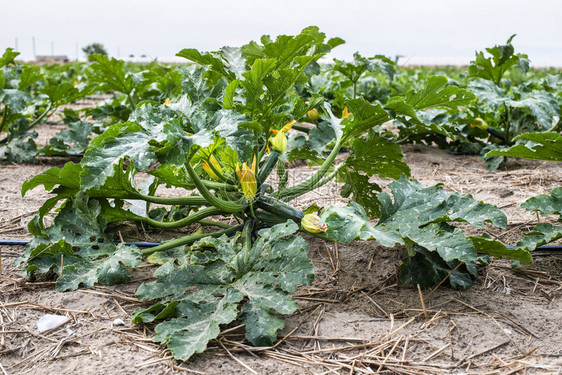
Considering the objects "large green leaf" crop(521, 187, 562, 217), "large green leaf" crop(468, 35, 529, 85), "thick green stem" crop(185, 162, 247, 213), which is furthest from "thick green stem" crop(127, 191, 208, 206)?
"large green leaf" crop(468, 35, 529, 85)

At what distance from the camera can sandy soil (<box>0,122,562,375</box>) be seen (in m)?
1.43

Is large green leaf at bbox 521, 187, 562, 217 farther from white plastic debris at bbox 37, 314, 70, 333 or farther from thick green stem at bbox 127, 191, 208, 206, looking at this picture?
white plastic debris at bbox 37, 314, 70, 333

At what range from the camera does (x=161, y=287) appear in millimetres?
1691

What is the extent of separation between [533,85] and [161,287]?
4932 mm

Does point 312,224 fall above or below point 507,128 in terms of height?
below

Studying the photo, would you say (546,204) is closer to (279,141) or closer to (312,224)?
(312,224)

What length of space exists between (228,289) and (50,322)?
0.60m

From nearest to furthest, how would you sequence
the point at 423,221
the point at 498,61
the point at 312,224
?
the point at 423,221, the point at 312,224, the point at 498,61

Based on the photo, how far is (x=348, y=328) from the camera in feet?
5.36

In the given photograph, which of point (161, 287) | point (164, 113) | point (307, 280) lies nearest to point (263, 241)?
point (307, 280)

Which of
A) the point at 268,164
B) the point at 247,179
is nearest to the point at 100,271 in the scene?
the point at 247,179

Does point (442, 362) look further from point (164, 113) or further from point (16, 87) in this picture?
point (16, 87)

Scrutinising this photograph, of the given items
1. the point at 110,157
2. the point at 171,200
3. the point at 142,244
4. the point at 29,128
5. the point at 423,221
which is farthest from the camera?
the point at 29,128

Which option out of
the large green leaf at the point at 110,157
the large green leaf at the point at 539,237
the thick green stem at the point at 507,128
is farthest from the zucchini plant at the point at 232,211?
the thick green stem at the point at 507,128
